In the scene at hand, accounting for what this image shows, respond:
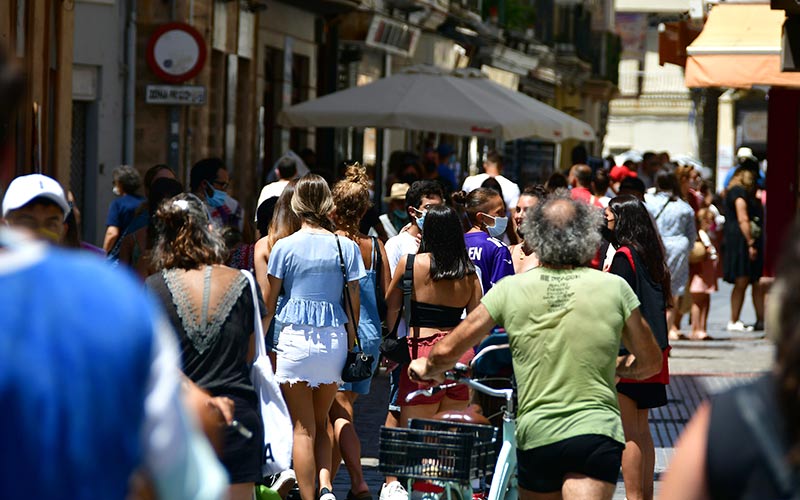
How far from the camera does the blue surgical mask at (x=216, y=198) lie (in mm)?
12445

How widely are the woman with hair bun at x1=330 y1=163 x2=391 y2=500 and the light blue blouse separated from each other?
11.9 inches

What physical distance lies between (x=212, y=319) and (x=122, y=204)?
23.4 feet

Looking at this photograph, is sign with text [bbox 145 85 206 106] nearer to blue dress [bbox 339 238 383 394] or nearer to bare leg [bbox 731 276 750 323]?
bare leg [bbox 731 276 750 323]

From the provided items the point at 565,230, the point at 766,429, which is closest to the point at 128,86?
the point at 565,230

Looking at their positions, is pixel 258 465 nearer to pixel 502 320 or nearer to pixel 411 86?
pixel 502 320

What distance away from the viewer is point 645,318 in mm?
8273

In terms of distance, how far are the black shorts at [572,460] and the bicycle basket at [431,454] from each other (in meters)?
0.33

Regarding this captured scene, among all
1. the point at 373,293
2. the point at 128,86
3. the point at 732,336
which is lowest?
the point at 732,336

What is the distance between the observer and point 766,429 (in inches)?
108

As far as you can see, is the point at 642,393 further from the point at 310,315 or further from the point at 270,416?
the point at 270,416

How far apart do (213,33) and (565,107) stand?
33.2 metres

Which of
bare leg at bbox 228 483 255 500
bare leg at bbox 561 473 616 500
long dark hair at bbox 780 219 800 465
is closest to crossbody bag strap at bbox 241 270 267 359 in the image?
bare leg at bbox 228 483 255 500

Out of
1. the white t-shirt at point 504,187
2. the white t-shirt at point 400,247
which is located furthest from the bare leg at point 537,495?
the white t-shirt at point 504,187

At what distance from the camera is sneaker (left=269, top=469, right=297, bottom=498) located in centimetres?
848
